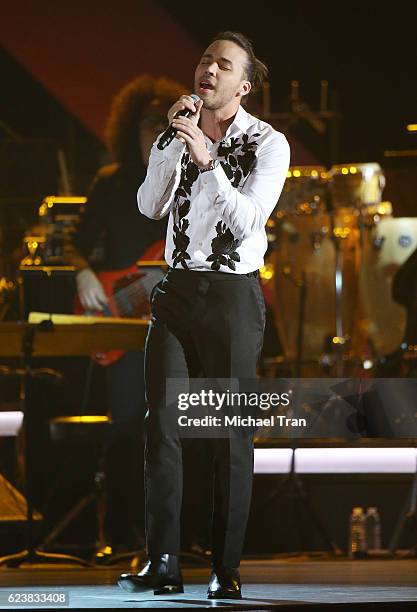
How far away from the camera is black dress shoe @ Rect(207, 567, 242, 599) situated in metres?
3.07

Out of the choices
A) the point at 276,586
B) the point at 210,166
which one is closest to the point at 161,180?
the point at 210,166

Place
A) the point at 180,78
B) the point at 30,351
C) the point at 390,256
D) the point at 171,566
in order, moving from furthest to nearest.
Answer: the point at 390,256, the point at 180,78, the point at 30,351, the point at 171,566

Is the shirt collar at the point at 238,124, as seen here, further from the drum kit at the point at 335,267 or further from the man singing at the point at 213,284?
the drum kit at the point at 335,267

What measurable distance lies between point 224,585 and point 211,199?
100 cm

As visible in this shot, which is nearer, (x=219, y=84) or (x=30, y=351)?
(x=219, y=84)

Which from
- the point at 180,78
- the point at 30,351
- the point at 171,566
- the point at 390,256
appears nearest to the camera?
the point at 171,566

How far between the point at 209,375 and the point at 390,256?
8.53ft

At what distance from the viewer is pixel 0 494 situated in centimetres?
482

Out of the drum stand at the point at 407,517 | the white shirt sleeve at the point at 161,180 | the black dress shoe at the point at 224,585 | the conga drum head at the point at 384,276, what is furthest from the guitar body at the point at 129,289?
the black dress shoe at the point at 224,585

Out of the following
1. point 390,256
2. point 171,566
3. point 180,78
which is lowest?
point 171,566

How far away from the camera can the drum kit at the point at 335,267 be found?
5344 mm

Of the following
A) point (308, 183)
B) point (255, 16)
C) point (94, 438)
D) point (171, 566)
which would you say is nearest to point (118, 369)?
point (94, 438)

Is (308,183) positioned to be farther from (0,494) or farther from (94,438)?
(0,494)

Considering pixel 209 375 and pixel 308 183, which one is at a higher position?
pixel 308 183
